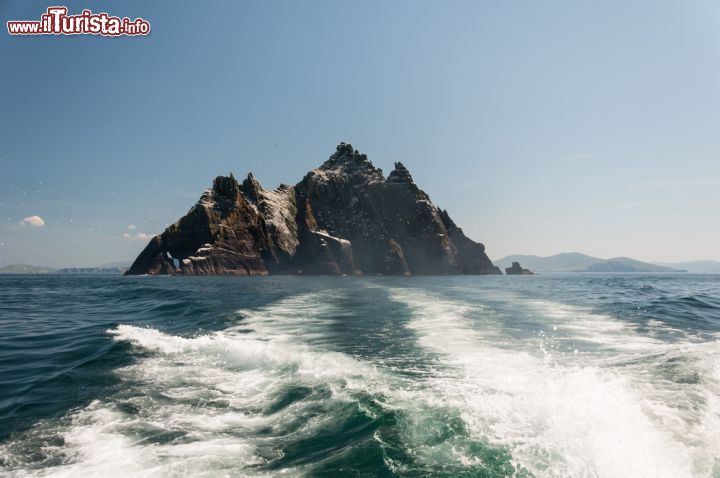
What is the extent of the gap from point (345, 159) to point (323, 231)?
46.4m

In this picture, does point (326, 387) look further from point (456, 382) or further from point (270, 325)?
point (270, 325)

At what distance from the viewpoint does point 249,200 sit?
146 meters

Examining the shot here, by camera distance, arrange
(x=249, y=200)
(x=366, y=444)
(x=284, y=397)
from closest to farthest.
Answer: (x=366, y=444) < (x=284, y=397) < (x=249, y=200)

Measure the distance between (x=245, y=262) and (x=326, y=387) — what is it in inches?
4959

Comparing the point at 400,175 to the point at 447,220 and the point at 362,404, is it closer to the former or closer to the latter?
the point at 447,220

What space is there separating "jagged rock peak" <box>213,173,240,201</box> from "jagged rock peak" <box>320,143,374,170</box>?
168ft

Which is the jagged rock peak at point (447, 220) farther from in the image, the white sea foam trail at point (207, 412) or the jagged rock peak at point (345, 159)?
the white sea foam trail at point (207, 412)

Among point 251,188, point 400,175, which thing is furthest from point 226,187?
point 400,175

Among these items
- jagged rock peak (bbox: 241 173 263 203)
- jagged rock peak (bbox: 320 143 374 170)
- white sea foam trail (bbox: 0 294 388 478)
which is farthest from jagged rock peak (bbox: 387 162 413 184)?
white sea foam trail (bbox: 0 294 388 478)

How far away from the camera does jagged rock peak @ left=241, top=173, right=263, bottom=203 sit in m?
146

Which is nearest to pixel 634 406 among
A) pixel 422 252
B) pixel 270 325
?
pixel 270 325

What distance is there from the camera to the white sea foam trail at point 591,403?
5.90 metres

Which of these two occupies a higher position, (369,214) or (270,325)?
(369,214)

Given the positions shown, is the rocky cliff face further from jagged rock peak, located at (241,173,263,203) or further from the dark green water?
the dark green water
